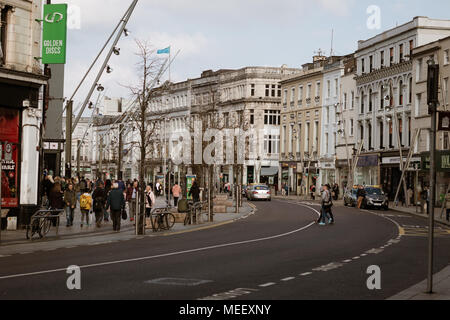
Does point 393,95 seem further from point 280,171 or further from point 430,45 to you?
point 280,171

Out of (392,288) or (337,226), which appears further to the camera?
(337,226)

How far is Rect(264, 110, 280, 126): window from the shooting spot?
4510 inches

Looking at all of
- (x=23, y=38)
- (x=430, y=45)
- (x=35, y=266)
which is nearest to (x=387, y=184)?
(x=430, y=45)

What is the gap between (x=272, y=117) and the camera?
378 ft

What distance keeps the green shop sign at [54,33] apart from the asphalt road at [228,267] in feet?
25.3

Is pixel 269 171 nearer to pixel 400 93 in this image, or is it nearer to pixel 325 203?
pixel 400 93

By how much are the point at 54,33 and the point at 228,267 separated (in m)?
15.3

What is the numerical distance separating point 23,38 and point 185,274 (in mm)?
16686

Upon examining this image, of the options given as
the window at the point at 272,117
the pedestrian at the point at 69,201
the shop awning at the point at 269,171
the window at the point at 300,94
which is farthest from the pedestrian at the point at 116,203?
the window at the point at 272,117

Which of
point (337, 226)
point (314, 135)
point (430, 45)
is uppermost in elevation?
point (430, 45)

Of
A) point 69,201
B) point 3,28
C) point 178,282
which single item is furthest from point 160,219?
point 178,282

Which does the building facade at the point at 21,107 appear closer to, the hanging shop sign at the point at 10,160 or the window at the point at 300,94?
the hanging shop sign at the point at 10,160

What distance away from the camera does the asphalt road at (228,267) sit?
42.0 feet
